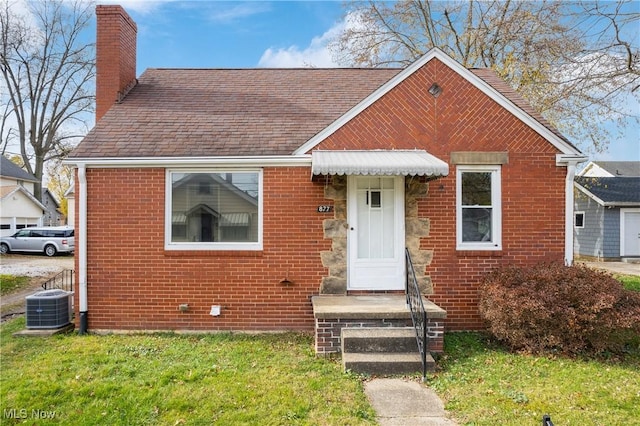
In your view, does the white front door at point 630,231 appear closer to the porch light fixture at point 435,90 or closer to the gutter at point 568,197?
the gutter at point 568,197

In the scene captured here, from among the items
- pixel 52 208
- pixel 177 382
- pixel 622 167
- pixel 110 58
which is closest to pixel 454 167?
pixel 177 382

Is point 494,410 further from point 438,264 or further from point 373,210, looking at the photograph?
point 373,210

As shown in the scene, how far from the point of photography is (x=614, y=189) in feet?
73.1

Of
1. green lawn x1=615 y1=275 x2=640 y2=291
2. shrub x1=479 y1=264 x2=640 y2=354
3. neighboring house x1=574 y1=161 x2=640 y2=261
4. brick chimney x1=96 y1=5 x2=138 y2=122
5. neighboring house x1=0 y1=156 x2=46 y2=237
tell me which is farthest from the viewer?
neighboring house x1=0 y1=156 x2=46 y2=237

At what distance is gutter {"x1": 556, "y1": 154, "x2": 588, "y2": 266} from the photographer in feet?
25.3

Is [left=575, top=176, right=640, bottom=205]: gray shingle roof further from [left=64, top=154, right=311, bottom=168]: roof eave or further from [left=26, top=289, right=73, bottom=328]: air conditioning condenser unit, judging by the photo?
[left=26, top=289, right=73, bottom=328]: air conditioning condenser unit

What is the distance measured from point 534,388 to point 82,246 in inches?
308

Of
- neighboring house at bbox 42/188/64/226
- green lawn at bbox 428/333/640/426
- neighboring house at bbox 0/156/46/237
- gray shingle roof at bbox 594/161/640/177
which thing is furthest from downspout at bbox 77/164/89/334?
neighboring house at bbox 42/188/64/226

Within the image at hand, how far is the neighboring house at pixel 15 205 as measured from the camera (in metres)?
28.0

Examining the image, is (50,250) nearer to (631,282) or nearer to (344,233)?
(344,233)

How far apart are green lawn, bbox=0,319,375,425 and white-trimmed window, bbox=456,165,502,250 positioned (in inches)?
147

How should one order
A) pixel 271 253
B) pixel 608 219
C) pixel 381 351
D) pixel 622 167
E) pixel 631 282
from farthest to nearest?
pixel 622 167 < pixel 608 219 < pixel 631 282 < pixel 271 253 < pixel 381 351

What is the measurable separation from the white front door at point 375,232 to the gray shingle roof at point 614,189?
16549 millimetres

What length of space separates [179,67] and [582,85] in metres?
13.9
